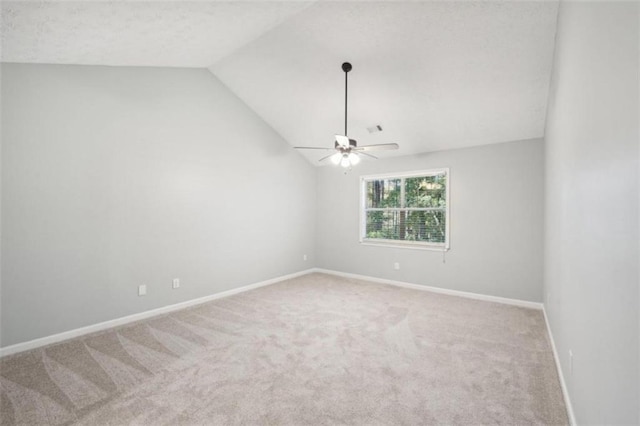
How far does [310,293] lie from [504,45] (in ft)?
13.2

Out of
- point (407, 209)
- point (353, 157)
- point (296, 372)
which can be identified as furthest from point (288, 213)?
point (296, 372)

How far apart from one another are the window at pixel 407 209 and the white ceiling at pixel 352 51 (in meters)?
0.74

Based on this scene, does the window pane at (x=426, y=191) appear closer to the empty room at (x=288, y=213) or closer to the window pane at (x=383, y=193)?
the empty room at (x=288, y=213)

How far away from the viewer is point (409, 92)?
3.78m

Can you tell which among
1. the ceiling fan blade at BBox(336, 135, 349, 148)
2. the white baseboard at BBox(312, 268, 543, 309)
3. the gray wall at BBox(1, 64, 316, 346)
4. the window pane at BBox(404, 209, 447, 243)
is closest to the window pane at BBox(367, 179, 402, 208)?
the window pane at BBox(404, 209, 447, 243)

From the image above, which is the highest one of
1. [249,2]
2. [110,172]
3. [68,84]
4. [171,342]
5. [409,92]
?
[249,2]

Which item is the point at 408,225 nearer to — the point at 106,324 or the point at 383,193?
the point at 383,193

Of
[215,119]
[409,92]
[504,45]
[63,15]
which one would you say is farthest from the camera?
[215,119]

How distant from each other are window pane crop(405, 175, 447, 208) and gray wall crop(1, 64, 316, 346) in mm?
2664

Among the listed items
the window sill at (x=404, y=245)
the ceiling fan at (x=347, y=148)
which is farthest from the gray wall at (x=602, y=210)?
the window sill at (x=404, y=245)

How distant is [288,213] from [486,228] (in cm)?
341

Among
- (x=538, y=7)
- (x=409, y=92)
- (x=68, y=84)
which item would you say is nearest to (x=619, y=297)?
(x=538, y=7)

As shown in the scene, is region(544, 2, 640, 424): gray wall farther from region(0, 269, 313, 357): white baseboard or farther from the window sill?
region(0, 269, 313, 357): white baseboard

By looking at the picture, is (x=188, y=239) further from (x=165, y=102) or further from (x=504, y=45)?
(x=504, y=45)
